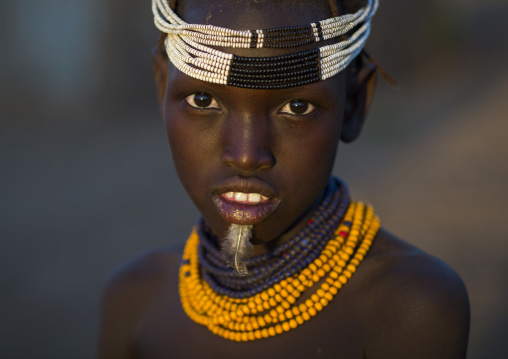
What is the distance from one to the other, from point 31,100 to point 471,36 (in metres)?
9.97

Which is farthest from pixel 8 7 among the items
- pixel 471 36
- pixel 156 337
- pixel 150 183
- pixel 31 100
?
pixel 156 337

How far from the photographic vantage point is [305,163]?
185 cm

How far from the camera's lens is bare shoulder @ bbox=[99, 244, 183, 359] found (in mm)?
2420

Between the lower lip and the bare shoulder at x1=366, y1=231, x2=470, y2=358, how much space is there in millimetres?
452

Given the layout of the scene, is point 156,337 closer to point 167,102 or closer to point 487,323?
point 167,102

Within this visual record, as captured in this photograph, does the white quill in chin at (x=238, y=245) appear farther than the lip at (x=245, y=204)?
Yes

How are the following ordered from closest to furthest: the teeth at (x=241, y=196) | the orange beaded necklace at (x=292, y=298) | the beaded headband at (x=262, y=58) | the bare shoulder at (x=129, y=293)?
the beaded headband at (x=262, y=58)
the teeth at (x=241, y=196)
the orange beaded necklace at (x=292, y=298)
the bare shoulder at (x=129, y=293)

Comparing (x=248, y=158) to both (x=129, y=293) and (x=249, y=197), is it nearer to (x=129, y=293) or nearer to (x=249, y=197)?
(x=249, y=197)

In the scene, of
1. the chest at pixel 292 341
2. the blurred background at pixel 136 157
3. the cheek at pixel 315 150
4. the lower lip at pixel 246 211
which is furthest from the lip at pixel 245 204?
the blurred background at pixel 136 157

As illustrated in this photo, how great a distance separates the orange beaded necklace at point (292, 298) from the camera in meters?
1.98

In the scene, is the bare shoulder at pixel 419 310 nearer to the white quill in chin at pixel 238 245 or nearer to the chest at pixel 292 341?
the chest at pixel 292 341

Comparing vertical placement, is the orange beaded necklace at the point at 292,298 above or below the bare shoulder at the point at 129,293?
above

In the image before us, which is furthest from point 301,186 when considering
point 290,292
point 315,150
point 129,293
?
point 129,293

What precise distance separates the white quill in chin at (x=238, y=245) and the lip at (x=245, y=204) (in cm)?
6
